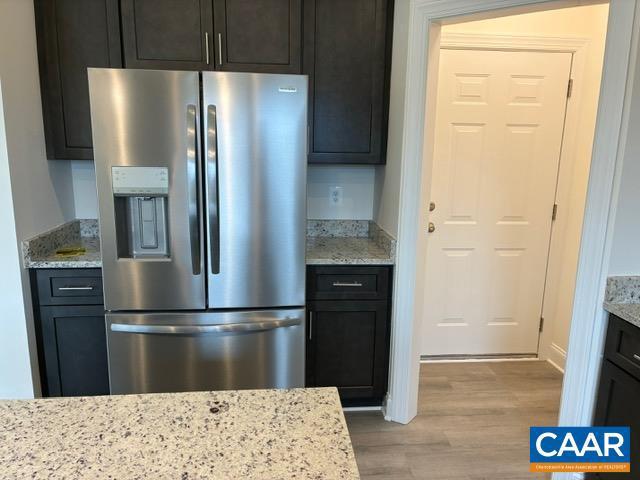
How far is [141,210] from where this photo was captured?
2.02 m

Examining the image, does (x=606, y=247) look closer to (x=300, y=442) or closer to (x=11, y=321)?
(x=300, y=442)

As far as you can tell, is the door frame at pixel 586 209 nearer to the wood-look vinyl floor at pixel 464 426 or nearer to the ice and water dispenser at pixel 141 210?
the wood-look vinyl floor at pixel 464 426

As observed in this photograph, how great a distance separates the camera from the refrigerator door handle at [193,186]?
1899 millimetres

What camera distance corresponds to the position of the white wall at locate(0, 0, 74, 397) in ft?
6.59

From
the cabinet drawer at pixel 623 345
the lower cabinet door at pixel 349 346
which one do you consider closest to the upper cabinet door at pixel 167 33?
the lower cabinet door at pixel 349 346

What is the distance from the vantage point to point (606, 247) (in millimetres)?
1739

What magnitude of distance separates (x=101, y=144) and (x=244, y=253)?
75cm

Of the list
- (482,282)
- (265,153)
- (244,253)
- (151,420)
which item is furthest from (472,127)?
(151,420)

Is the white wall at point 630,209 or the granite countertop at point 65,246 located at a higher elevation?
the white wall at point 630,209

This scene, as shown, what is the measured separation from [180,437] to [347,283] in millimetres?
1523

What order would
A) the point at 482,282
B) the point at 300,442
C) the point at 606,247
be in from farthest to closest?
1. the point at 482,282
2. the point at 606,247
3. the point at 300,442

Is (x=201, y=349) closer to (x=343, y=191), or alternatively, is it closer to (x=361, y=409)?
(x=361, y=409)

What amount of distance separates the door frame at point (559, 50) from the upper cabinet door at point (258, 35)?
39.9 inches

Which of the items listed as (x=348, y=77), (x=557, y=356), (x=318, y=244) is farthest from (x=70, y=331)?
(x=557, y=356)
